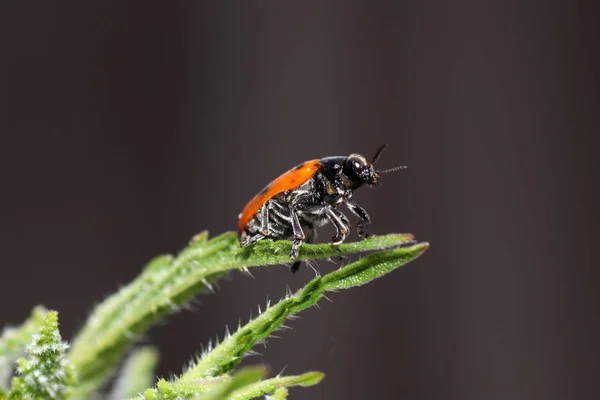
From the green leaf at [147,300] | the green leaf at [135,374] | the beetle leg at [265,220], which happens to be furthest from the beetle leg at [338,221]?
the green leaf at [135,374]

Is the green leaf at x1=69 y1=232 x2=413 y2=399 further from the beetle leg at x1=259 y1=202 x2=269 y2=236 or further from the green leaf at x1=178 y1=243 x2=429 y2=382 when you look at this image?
the beetle leg at x1=259 y1=202 x2=269 y2=236

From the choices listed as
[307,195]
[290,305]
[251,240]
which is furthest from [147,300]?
[307,195]

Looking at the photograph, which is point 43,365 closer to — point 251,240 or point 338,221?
point 251,240

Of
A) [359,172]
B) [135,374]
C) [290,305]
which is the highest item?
[359,172]

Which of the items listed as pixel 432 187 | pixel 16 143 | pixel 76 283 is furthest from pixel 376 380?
pixel 16 143

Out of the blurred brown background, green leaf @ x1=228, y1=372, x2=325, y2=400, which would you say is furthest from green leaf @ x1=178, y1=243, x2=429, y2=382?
the blurred brown background

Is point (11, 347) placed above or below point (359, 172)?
below

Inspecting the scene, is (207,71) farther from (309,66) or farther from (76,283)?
(76,283)
